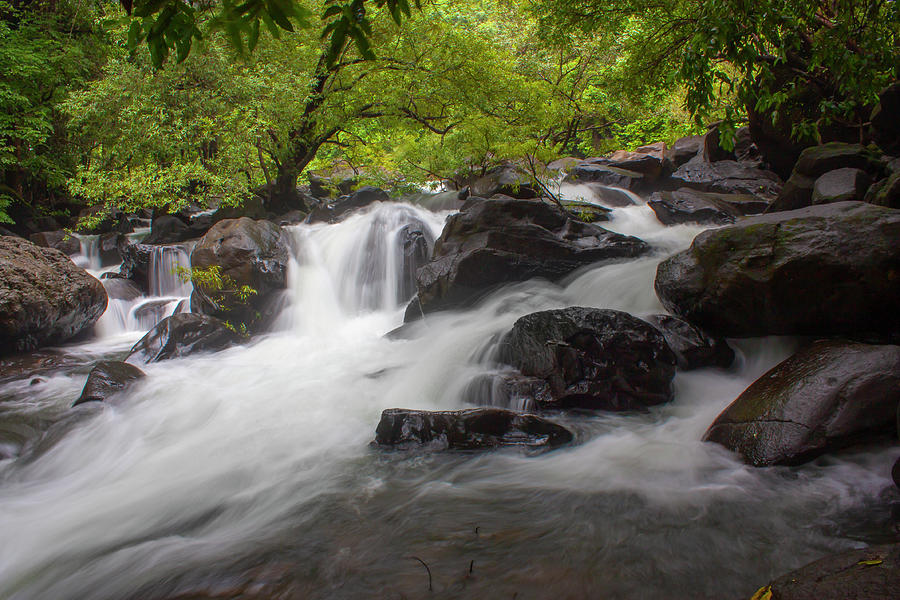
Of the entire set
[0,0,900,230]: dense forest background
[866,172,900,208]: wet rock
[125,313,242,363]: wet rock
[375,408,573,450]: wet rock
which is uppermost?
[0,0,900,230]: dense forest background

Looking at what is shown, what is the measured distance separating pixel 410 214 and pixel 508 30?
22.2 metres

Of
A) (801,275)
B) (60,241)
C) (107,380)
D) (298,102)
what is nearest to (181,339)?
(107,380)

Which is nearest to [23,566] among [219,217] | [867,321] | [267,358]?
[267,358]

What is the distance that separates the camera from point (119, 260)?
13023 mm

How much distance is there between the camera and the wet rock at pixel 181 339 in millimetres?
7547

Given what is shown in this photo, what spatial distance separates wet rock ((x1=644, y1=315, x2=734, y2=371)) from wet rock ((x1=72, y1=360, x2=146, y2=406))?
6.48 metres

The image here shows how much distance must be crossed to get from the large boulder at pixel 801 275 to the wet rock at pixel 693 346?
183mm

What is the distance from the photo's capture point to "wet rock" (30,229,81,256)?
42.5 feet

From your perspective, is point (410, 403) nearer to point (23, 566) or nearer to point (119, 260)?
point (23, 566)

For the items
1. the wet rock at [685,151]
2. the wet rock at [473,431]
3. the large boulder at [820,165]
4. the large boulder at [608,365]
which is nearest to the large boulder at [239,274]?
the wet rock at [473,431]

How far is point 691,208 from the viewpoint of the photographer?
1127 cm

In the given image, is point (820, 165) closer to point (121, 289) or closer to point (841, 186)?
point (841, 186)

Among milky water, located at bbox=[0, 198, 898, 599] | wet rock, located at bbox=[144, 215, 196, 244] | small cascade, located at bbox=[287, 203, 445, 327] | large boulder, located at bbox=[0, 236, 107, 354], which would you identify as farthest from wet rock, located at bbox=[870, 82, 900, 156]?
wet rock, located at bbox=[144, 215, 196, 244]

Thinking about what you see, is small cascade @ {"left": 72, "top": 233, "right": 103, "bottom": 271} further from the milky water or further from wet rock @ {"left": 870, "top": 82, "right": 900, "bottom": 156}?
wet rock @ {"left": 870, "top": 82, "right": 900, "bottom": 156}
